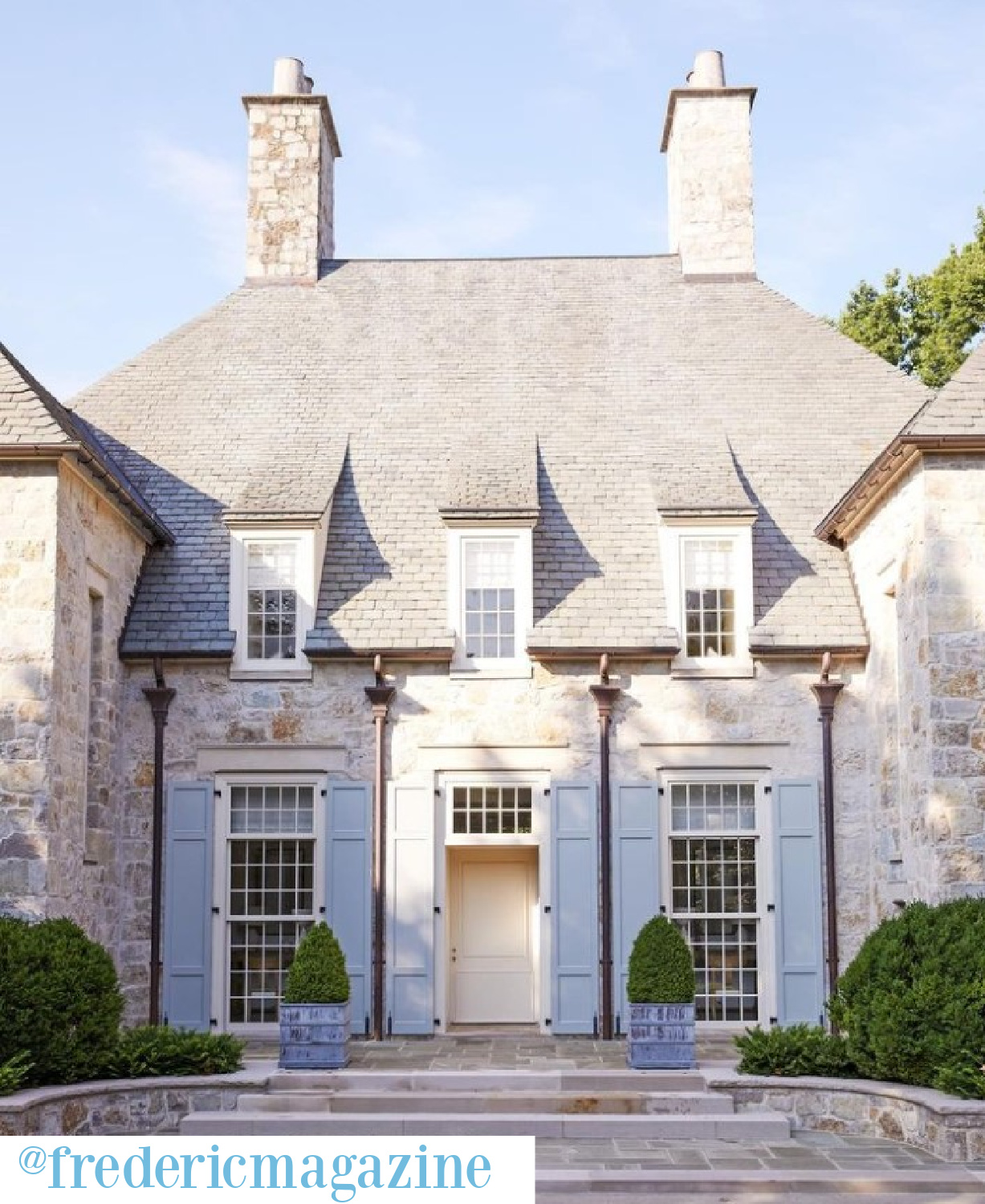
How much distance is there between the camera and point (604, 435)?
17.5 m

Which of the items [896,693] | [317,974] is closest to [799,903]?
[896,693]

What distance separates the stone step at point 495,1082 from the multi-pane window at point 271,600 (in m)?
4.76

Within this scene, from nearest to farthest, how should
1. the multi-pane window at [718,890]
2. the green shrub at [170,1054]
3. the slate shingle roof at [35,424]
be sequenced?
the green shrub at [170,1054] → the slate shingle roof at [35,424] → the multi-pane window at [718,890]

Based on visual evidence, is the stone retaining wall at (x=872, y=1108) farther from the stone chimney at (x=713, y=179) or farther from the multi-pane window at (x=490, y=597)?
the stone chimney at (x=713, y=179)

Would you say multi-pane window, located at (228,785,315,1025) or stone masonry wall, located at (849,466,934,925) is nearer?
stone masonry wall, located at (849,466,934,925)

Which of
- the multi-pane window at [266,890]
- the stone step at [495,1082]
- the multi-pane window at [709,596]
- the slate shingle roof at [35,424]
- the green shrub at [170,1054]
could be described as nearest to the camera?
the green shrub at [170,1054]

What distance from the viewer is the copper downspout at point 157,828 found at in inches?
593

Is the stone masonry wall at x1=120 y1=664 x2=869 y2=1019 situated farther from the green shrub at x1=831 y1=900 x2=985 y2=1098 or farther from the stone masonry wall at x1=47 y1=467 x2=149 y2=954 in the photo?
the green shrub at x1=831 y1=900 x2=985 y2=1098

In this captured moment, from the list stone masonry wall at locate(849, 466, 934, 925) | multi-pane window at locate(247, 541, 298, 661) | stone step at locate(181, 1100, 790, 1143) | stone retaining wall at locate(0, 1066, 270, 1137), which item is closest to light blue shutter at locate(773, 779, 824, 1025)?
stone masonry wall at locate(849, 466, 934, 925)

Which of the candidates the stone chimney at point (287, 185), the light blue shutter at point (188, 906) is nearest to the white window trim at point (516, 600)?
the light blue shutter at point (188, 906)

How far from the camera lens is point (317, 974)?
12.8 metres

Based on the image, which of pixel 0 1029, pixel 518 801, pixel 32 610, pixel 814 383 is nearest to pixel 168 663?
pixel 32 610

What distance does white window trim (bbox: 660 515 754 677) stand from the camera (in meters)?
15.5

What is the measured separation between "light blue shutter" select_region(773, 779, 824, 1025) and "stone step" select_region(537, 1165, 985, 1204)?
15.5ft
